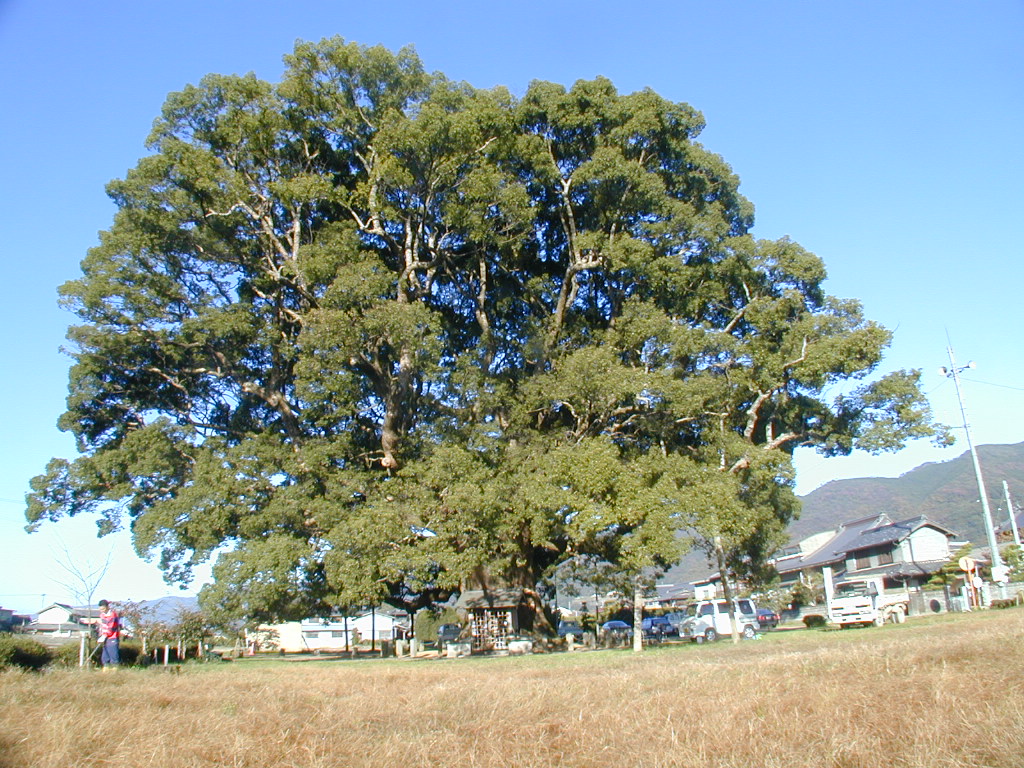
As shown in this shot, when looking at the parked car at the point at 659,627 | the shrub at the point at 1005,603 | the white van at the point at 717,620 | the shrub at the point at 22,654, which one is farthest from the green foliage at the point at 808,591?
the shrub at the point at 22,654

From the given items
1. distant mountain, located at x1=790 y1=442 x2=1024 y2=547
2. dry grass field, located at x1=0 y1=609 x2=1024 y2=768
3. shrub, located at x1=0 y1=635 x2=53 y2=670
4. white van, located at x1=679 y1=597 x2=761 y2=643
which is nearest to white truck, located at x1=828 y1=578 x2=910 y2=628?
white van, located at x1=679 y1=597 x2=761 y2=643

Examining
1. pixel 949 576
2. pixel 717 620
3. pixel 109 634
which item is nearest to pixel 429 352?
pixel 109 634

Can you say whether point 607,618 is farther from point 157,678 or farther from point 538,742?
point 538,742

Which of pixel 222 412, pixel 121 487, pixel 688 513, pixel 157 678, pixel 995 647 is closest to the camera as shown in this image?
pixel 995 647

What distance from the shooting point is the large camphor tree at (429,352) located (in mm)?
22219

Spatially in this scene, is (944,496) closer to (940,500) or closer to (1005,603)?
(940,500)

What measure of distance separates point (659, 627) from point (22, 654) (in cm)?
2634

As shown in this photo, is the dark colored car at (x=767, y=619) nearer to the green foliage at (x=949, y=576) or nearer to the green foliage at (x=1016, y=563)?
the green foliage at (x=949, y=576)

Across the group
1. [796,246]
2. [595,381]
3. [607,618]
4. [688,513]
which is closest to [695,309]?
[796,246]

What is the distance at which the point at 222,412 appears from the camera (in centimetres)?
2756

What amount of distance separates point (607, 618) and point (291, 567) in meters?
29.6

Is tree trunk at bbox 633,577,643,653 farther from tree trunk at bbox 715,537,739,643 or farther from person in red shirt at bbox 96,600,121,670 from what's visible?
person in red shirt at bbox 96,600,121,670

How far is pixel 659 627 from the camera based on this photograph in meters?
34.1

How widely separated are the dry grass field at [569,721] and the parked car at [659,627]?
79.8 feet
